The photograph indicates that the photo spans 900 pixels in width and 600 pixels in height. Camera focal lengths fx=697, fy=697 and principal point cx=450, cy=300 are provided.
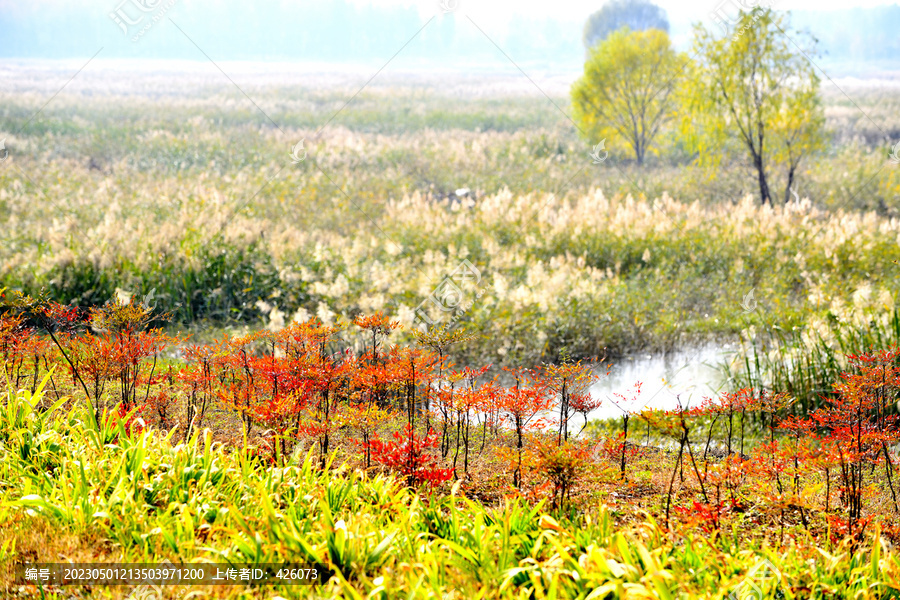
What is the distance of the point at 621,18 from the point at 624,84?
68125mm

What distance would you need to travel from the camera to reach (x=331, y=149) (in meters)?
21.9

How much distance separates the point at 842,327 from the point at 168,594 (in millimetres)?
6408

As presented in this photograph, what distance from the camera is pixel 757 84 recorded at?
14.9m

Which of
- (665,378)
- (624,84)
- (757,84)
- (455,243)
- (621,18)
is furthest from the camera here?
(621,18)

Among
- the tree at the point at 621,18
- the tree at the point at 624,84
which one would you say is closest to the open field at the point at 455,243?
the tree at the point at 624,84

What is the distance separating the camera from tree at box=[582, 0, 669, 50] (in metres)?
84.1

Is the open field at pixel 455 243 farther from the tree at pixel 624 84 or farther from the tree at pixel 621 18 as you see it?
the tree at pixel 621 18

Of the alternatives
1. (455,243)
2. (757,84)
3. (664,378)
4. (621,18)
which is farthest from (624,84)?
(621,18)

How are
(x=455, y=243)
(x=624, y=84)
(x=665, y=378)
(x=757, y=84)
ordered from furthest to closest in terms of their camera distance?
(x=624, y=84) → (x=757, y=84) → (x=455, y=243) → (x=665, y=378)

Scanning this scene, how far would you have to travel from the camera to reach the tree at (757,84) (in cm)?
1427

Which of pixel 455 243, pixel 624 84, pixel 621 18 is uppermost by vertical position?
pixel 621 18

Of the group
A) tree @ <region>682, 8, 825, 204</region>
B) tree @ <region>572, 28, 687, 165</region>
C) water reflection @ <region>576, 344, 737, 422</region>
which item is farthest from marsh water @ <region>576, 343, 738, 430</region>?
tree @ <region>572, 28, 687, 165</region>

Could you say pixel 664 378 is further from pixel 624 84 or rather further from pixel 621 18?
pixel 621 18

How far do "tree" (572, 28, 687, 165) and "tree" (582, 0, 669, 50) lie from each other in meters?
64.6
